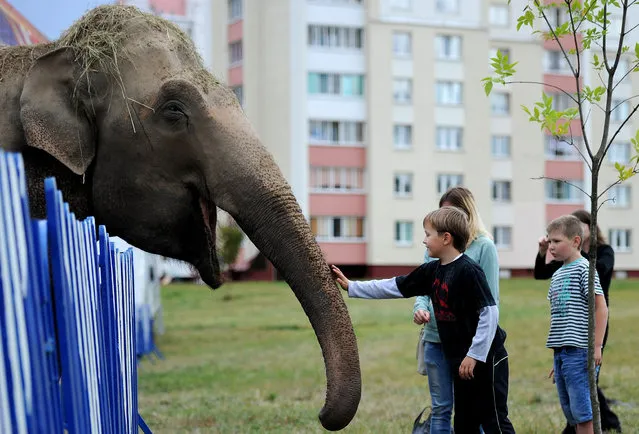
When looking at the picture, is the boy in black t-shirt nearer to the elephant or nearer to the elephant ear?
the elephant

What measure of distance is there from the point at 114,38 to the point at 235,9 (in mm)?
55491

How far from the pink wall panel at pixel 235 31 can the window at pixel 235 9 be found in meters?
0.43

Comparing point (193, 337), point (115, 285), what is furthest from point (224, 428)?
point (193, 337)

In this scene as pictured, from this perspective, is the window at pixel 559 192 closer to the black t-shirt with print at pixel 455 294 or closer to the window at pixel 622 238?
the window at pixel 622 238

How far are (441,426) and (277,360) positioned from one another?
11.1 m

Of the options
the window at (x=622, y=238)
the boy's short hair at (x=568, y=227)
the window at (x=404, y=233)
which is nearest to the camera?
the boy's short hair at (x=568, y=227)

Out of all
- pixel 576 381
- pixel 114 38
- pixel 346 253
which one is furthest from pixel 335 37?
pixel 114 38

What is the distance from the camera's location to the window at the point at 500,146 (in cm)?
6012

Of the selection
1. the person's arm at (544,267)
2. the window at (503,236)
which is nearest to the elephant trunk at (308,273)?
the person's arm at (544,267)

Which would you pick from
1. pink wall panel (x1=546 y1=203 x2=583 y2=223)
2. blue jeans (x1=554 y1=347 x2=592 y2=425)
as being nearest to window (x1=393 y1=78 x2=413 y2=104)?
pink wall panel (x1=546 y1=203 x2=583 y2=223)

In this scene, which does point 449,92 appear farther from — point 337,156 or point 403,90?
point 337,156

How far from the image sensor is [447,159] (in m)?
58.2

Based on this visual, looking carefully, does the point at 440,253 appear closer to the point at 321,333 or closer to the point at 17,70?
the point at 321,333

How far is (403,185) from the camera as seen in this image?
57.5 meters
